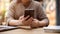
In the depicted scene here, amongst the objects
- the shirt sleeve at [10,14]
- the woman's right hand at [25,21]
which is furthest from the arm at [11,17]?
the woman's right hand at [25,21]

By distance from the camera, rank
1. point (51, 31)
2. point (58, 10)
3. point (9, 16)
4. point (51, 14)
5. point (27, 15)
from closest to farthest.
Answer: point (51, 31), point (27, 15), point (58, 10), point (9, 16), point (51, 14)

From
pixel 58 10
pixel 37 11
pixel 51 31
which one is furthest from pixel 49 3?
pixel 51 31

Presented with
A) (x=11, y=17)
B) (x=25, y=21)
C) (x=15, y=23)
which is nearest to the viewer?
(x=25, y=21)

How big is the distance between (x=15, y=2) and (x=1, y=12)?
8.33ft

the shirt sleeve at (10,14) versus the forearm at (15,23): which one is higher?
the shirt sleeve at (10,14)

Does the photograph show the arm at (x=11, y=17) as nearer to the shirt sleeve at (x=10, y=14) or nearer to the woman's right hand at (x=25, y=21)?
the shirt sleeve at (x=10, y=14)

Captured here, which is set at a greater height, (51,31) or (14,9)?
(14,9)

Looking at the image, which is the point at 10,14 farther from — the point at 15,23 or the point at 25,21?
the point at 25,21

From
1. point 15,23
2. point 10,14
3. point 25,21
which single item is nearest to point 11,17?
point 10,14

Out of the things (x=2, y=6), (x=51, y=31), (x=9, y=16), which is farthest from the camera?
(x=2, y=6)

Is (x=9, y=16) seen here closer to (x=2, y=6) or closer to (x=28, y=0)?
(x=28, y=0)

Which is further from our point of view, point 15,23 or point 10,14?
point 10,14

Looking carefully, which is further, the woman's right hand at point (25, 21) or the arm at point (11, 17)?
the arm at point (11, 17)

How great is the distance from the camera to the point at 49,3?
13.5 ft
